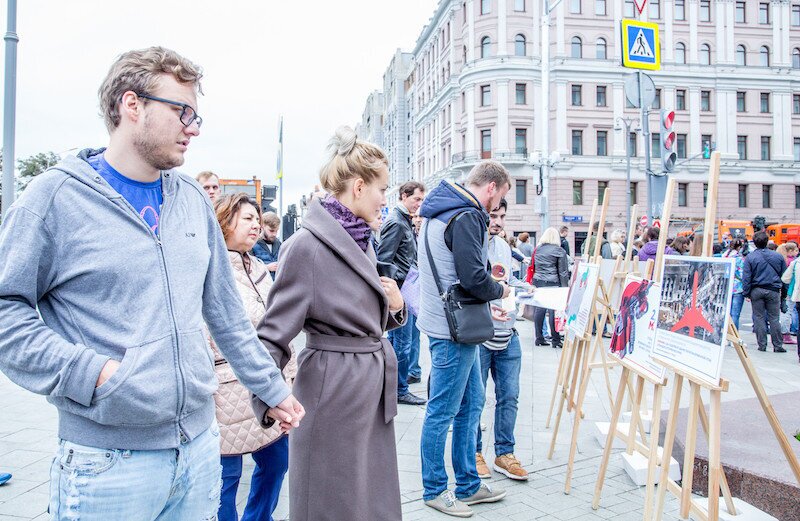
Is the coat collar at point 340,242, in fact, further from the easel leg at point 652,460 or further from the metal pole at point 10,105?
the metal pole at point 10,105

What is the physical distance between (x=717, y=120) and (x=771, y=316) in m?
37.5

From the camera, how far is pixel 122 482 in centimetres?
161

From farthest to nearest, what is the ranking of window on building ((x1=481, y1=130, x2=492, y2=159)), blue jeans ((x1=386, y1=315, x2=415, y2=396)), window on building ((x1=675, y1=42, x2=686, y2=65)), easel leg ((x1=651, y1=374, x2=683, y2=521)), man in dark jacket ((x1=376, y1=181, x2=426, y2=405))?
window on building ((x1=675, y1=42, x2=686, y2=65))
window on building ((x1=481, y1=130, x2=492, y2=159))
blue jeans ((x1=386, y1=315, x2=415, y2=396))
man in dark jacket ((x1=376, y1=181, x2=426, y2=405))
easel leg ((x1=651, y1=374, x2=683, y2=521))

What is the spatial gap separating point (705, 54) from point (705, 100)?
127 inches

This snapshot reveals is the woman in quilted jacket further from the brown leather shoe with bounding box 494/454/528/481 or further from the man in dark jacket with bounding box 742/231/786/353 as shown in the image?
the man in dark jacket with bounding box 742/231/786/353

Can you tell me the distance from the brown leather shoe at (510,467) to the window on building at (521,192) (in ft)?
124

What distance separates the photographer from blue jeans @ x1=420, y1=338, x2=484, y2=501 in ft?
12.0

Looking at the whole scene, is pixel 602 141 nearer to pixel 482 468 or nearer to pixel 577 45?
pixel 577 45

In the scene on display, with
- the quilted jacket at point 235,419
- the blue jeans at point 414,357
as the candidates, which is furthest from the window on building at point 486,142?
Result: the quilted jacket at point 235,419

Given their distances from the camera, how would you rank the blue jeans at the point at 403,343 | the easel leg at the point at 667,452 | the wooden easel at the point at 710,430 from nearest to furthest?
1. the wooden easel at the point at 710,430
2. the easel leg at the point at 667,452
3. the blue jeans at the point at 403,343

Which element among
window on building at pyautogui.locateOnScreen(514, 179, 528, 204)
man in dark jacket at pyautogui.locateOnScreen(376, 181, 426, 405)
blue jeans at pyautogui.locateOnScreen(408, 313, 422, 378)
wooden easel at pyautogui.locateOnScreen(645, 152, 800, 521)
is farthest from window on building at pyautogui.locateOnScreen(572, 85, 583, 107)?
wooden easel at pyautogui.locateOnScreen(645, 152, 800, 521)

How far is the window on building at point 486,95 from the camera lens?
136 feet

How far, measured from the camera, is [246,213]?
3.38 metres

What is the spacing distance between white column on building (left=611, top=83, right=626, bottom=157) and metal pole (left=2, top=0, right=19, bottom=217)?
39991 mm
